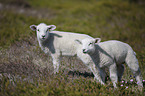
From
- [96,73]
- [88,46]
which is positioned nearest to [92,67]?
[96,73]

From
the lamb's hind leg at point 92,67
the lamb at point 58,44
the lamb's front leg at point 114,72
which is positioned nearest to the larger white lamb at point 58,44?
the lamb at point 58,44

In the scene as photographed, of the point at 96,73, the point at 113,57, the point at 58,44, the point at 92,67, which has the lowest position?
the point at 96,73

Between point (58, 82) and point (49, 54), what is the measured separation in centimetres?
126

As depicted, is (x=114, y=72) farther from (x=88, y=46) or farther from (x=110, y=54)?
(x=88, y=46)

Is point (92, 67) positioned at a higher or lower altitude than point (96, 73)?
higher

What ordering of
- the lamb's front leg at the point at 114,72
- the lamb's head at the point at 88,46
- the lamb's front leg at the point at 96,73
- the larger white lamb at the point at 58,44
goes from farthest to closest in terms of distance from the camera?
the larger white lamb at the point at 58,44 → the lamb's front leg at the point at 96,73 → the lamb's front leg at the point at 114,72 → the lamb's head at the point at 88,46

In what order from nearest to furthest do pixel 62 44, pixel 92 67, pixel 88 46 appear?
pixel 88 46 → pixel 92 67 → pixel 62 44

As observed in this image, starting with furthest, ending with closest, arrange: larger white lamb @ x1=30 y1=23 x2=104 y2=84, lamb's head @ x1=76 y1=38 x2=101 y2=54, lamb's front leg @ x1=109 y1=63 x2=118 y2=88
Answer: larger white lamb @ x1=30 y1=23 x2=104 y2=84, lamb's front leg @ x1=109 y1=63 x2=118 y2=88, lamb's head @ x1=76 y1=38 x2=101 y2=54

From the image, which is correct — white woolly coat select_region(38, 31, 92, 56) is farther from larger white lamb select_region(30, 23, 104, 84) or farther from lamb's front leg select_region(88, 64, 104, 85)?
lamb's front leg select_region(88, 64, 104, 85)

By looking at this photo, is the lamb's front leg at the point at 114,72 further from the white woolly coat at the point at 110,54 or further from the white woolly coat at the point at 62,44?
the white woolly coat at the point at 62,44

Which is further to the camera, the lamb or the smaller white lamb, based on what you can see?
the lamb

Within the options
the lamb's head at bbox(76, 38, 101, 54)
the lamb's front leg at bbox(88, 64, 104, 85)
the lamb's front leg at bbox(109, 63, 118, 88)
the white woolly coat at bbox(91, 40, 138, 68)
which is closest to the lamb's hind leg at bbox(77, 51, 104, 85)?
the lamb's front leg at bbox(88, 64, 104, 85)

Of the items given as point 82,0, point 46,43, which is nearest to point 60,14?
point 82,0

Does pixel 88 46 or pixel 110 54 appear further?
pixel 110 54
